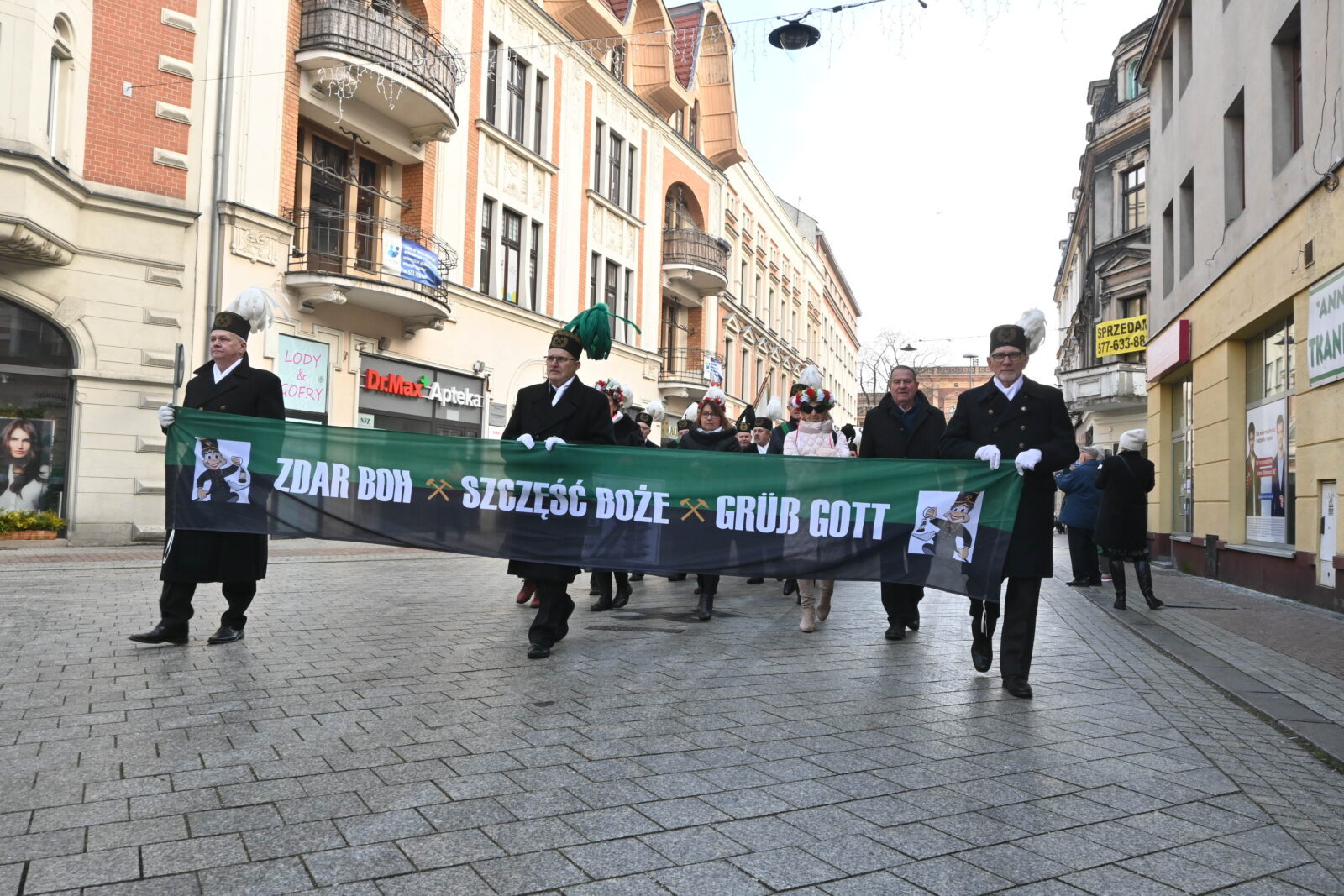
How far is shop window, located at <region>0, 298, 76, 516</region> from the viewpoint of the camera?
15398 mm

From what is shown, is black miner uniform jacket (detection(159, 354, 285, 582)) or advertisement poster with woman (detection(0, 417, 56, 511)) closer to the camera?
black miner uniform jacket (detection(159, 354, 285, 582))

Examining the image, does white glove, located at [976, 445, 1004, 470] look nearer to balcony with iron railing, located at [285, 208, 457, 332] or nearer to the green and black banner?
the green and black banner

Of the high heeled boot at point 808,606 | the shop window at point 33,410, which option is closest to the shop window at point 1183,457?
the high heeled boot at point 808,606

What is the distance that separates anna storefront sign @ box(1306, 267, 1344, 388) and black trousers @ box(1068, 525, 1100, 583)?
342 cm

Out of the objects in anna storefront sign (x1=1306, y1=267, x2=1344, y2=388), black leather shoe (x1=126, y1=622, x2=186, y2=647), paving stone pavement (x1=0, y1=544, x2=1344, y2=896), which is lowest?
paving stone pavement (x1=0, y1=544, x2=1344, y2=896)

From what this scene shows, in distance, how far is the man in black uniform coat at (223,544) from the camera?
6.60 m

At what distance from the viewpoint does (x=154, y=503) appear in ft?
54.1

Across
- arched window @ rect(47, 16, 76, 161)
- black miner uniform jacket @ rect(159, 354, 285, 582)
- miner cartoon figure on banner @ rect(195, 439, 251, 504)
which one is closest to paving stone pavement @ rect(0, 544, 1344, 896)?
black miner uniform jacket @ rect(159, 354, 285, 582)

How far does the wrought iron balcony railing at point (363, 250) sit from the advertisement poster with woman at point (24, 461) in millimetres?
5072

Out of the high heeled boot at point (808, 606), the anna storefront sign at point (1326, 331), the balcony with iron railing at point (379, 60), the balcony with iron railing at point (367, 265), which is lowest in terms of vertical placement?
the high heeled boot at point (808, 606)

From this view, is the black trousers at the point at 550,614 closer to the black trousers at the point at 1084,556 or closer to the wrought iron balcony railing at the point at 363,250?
the black trousers at the point at 1084,556

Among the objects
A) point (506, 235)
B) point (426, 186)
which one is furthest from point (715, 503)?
point (506, 235)

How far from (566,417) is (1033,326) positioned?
3.02 m

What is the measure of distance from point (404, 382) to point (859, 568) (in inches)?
657
